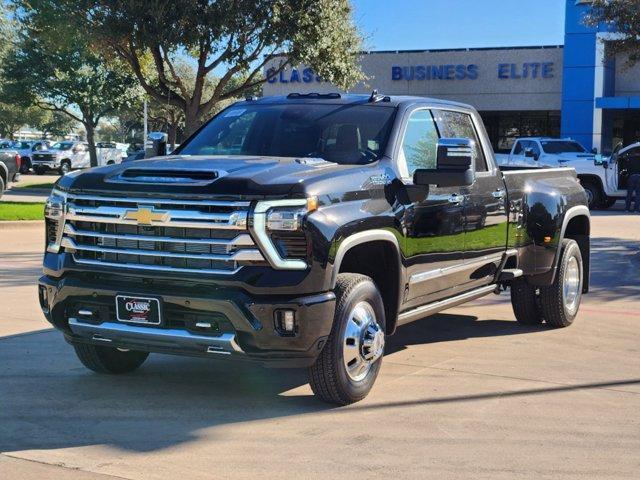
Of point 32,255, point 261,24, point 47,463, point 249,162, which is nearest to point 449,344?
point 249,162

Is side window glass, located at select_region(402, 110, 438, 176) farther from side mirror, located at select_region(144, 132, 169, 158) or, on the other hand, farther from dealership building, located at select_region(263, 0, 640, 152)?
dealership building, located at select_region(263, 0, 640, 152)

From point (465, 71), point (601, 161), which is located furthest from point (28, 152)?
point (601, 161)

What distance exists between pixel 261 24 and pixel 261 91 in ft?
72.8

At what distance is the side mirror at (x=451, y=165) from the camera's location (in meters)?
6.00

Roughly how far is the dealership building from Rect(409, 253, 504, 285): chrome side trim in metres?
27.3

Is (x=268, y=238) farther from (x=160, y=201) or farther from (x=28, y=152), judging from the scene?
(x=28, y=152)

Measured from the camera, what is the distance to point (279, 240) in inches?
203

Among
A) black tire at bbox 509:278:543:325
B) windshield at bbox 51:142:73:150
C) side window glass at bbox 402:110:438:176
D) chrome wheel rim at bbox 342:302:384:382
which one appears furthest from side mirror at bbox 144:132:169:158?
windshield at bbox 51:142:73:150

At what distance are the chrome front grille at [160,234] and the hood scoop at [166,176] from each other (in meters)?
0.12

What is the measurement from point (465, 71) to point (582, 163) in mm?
13582


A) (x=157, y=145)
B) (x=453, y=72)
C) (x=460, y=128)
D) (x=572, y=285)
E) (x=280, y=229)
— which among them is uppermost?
(x=453, y=72)

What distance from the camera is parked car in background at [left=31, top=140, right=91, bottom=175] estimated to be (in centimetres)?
4594

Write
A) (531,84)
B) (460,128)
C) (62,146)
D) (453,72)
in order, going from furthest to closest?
1. (62,146)
2. (453,72)
3. (531,84)
4. (460,128)

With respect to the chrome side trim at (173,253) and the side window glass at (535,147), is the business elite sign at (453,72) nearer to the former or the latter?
A: the side window glass at (535,147)
